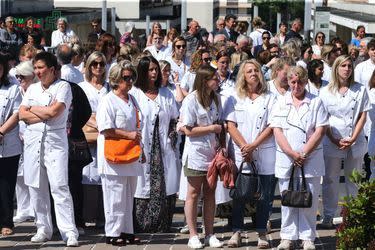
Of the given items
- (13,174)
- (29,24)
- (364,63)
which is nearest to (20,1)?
(29,24)

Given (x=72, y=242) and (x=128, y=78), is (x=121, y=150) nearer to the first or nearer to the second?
(x=128, y=78)

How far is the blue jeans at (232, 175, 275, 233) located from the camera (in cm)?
1168

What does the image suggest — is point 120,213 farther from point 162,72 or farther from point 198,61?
point 198,61

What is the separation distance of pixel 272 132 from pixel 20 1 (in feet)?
135

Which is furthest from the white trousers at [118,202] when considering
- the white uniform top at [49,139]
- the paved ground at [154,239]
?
the white uniform top at [49,139]

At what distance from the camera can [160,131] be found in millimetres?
12641

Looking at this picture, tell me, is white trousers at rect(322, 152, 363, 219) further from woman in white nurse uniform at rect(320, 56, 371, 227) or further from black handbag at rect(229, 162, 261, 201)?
black handbag at rect(229, 162, 261, 201)

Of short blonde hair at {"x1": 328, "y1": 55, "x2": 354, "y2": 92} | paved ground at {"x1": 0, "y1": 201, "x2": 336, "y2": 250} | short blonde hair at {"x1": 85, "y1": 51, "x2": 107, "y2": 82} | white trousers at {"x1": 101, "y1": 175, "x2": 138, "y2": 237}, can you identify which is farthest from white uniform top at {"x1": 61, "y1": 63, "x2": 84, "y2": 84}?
short blonde hair at {"x1": 328, "y1": 55, "x2": 354, "y2": 92}

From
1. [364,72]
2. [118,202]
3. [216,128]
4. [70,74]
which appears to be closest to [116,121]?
[118,202]

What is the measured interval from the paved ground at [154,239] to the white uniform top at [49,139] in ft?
2.17

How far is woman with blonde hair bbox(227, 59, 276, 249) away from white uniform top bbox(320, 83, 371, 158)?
129 centimetres

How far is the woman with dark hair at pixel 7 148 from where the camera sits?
12.2 meters

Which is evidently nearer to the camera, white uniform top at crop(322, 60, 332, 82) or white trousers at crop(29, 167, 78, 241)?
white trousers at crop(29, 167, 78, 241)

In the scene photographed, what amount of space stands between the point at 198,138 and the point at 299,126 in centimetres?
104
